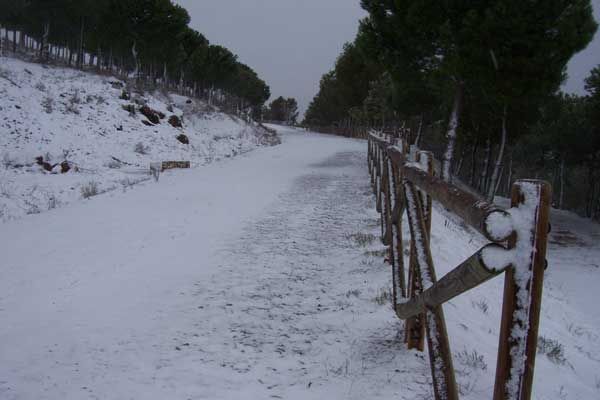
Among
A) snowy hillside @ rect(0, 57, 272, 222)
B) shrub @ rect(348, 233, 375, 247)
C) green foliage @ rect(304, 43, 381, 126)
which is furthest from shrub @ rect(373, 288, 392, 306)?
green foliage @ rect(304, 43, 381, 126)

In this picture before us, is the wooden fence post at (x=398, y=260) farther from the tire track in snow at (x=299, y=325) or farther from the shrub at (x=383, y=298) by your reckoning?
the shrub at (x=383, y=298)

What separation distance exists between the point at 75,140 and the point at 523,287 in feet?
53.9

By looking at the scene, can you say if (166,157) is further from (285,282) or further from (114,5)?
(114,5)

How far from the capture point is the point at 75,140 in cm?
1507

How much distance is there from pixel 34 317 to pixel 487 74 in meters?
16.7

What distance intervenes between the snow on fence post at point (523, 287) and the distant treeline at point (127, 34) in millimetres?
31365

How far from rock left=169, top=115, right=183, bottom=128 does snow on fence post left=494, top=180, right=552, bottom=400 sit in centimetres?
2233

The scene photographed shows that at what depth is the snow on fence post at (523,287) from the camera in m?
1.41

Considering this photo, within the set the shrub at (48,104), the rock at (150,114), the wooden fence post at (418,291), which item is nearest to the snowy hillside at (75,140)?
the shrub at (48,104)

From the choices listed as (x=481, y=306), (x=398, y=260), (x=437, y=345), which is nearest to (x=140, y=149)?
(x=481, y=306)

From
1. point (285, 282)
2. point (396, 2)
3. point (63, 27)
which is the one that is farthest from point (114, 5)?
Result: point (285, 282)

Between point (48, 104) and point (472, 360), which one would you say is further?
point (48, 104)

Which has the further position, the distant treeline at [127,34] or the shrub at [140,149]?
the distant treeline at [127,34]

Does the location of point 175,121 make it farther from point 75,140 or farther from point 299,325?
point 299,325
